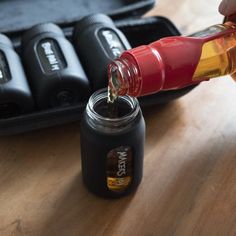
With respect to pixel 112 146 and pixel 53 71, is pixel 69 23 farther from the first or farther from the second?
pixel 112 146

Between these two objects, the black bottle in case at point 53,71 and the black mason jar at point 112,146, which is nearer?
the black mason jar at point 112,146

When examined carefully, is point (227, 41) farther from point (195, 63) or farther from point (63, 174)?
point (63, 174)

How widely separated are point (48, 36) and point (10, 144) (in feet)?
0.54

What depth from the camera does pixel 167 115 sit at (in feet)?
2.05

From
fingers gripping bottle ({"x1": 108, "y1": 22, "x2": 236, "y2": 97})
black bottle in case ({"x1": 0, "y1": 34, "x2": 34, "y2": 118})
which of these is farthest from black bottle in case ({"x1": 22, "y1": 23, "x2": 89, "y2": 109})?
fingers gripping bottle ({"x1": 108, "y1": 22, "x2": 236, "y2": 97})

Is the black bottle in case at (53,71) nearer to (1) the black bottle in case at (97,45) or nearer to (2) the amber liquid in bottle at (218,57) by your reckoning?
(1) the black bottle in case at (97,45)

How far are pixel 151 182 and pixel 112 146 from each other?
101 mm

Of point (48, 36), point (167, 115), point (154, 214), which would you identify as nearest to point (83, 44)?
point (48, 36)

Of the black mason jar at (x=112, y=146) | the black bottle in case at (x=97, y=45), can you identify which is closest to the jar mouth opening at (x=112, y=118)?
the black mason jar at (x=112, y=146)

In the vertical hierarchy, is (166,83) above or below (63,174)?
above

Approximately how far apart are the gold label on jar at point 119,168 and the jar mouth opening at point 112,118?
3 centimetres

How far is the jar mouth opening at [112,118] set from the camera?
0.46 meters

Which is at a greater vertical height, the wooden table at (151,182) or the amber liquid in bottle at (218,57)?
the amber liquid in bottle at (218,57)

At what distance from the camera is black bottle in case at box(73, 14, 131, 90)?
59 cm
